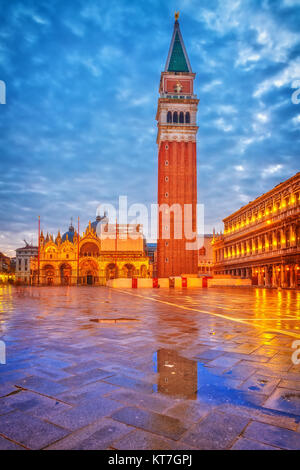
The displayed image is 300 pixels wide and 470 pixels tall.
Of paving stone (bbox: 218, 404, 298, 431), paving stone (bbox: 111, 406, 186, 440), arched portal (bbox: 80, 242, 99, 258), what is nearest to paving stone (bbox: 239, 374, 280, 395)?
paving stone (bbox: 218, 404, 298, 431)

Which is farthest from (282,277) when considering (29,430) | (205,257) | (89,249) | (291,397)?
(205,257)

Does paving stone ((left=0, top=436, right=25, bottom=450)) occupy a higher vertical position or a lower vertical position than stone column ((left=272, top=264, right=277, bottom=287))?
higher

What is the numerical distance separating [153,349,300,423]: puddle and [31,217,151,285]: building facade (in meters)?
61.8

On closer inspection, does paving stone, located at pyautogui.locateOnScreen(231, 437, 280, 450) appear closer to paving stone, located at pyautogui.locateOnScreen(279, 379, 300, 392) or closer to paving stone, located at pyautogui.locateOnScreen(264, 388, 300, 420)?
paving stone, located at pyautogui.locateOnScreen(264, 388, 300, 420)

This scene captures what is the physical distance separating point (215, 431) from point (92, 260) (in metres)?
68.4

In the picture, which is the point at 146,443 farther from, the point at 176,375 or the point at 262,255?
the point at 262,255

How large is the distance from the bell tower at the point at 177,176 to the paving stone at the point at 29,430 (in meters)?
54.4

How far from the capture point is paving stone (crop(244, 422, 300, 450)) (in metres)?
2.46

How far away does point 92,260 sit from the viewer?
6956 cm

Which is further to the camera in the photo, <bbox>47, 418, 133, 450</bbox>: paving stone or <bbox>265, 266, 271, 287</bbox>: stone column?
<bbox>265, 266, 271, 287</bbox>: stone column

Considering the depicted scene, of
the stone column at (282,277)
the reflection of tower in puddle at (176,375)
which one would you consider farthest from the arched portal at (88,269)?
the reflection of tower in puddle at (176,375)

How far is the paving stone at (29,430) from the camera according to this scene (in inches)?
97.3

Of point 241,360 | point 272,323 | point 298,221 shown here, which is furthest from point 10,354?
point 298,221
